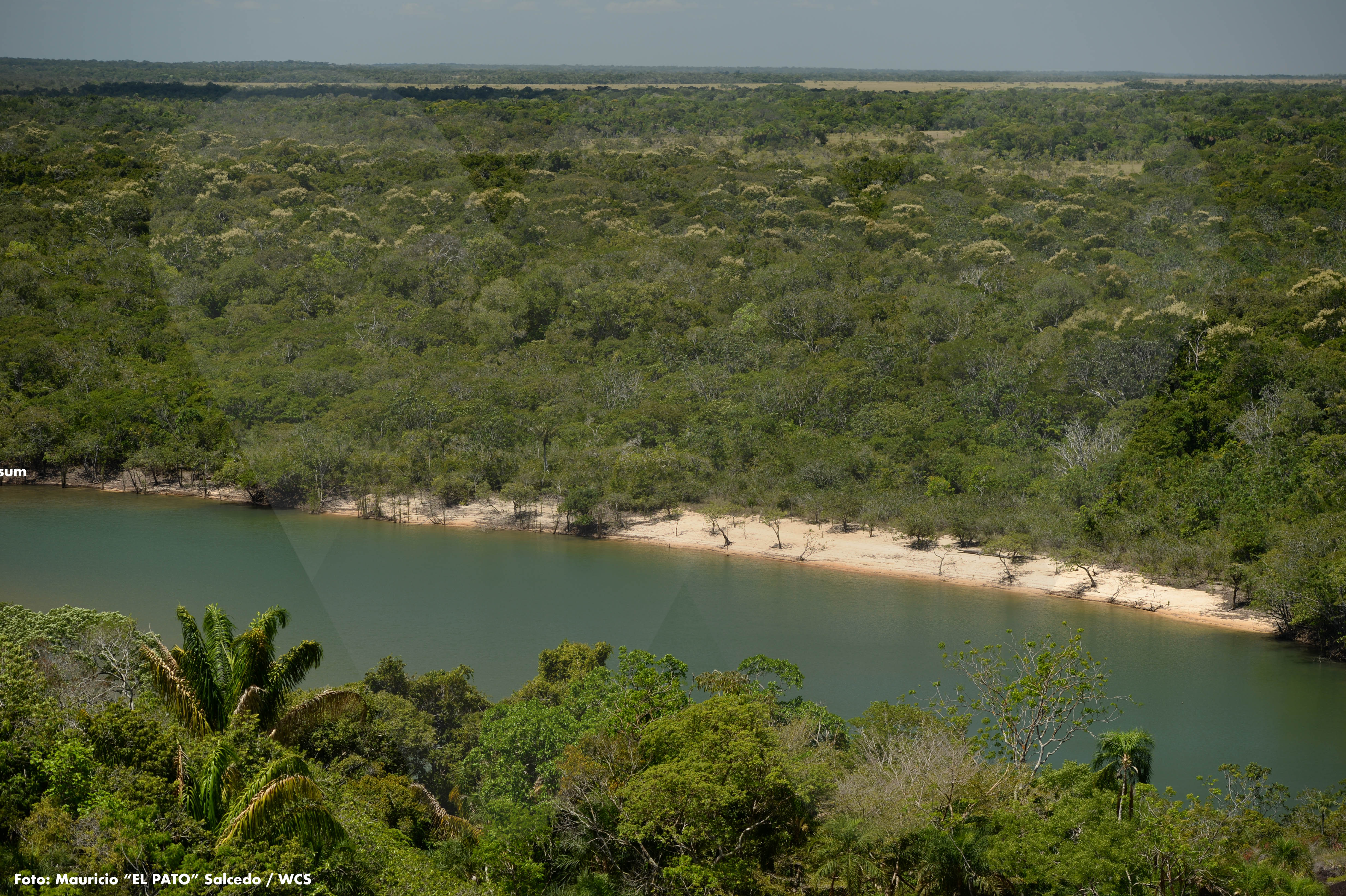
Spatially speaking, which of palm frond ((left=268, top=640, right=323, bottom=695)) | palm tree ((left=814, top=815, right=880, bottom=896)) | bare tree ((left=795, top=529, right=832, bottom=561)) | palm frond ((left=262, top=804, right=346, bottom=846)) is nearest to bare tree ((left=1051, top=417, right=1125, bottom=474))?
bare tree ((left=795, top=529, right=832, bottom=561))

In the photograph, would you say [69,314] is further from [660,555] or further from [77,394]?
[660,555]

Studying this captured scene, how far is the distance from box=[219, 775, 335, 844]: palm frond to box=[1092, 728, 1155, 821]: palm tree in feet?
27.1

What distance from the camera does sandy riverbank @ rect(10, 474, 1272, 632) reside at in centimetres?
2384

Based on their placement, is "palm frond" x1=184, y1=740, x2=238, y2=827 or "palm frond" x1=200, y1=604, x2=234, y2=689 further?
"palm frond" x1=200, y1=604, x2=234, y2=689

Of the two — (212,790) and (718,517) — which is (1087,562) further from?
(212,790)

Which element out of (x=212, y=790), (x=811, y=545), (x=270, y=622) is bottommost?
(x=811, y=545)

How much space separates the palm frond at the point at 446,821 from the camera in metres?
11.6

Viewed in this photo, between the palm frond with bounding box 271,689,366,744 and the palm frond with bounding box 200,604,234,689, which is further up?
the palm frond with bounding box 200,604,234,689

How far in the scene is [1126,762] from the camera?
11.0 meters

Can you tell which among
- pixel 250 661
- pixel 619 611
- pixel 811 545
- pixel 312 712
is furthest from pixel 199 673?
pixel 811 545

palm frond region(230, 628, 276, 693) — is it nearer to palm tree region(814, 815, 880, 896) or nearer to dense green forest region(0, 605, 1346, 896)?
dense green forest region(0, 605, 1346, 896)

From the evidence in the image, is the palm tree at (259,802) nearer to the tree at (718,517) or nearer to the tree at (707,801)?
the tree at (707,801)

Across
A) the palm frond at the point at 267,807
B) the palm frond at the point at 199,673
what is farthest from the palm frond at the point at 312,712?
the palm frond at the point at 267,807

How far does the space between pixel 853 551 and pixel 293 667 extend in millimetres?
19241
